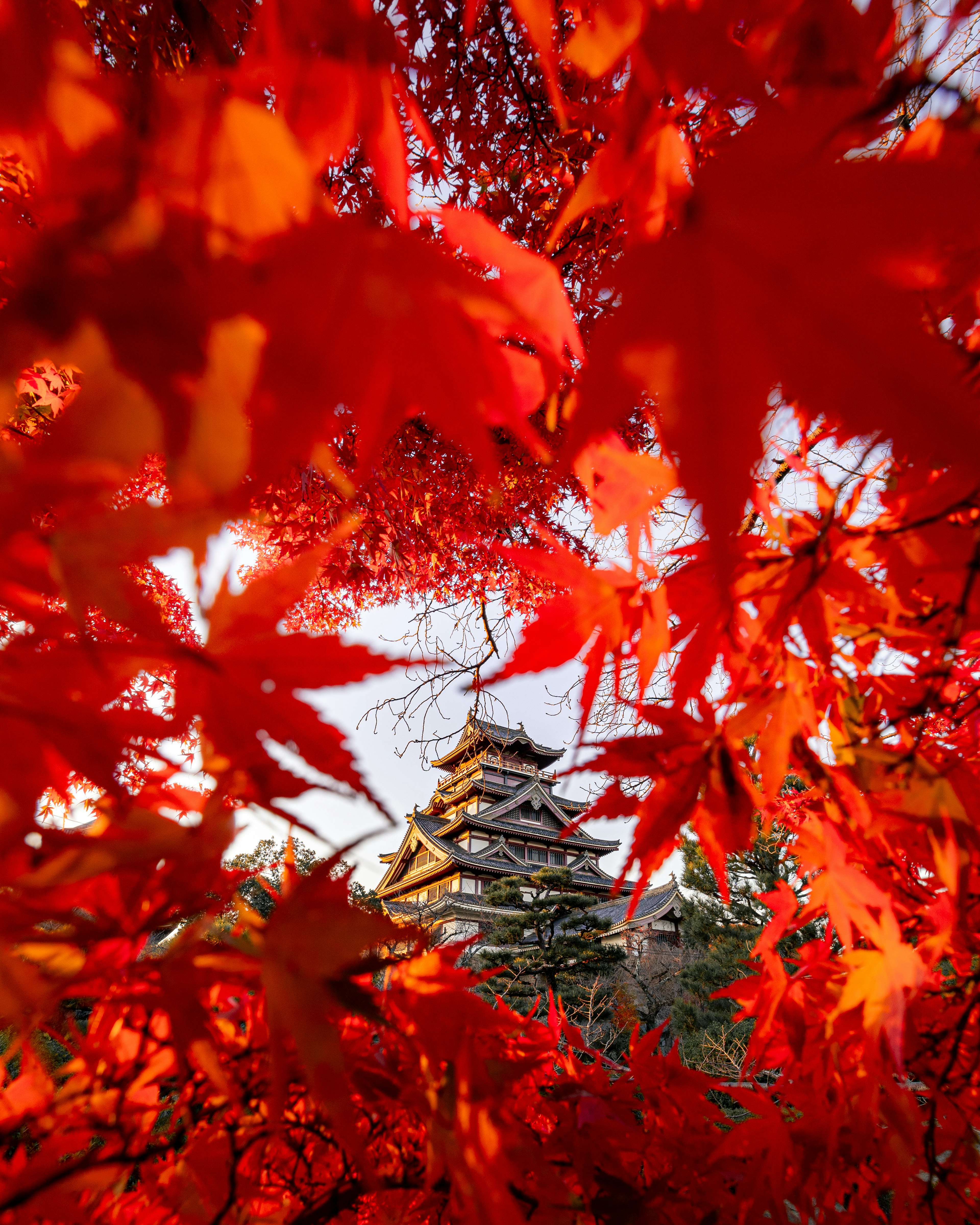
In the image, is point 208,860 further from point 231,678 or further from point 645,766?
point 645,766

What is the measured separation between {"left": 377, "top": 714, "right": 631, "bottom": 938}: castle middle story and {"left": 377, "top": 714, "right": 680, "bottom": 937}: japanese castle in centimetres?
3

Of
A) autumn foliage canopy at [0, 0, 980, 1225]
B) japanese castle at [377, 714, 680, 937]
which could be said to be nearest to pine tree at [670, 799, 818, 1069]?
japanese castle at [377, 714, 680, 937]

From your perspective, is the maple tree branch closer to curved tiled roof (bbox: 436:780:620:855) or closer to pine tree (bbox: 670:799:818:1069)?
pine tree (bbox: 670:799:818:1069)

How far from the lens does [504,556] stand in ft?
2.01

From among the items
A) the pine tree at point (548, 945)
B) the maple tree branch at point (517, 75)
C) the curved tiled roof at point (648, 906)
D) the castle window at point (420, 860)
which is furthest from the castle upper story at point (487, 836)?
the maple tree branch at point (517, 75)

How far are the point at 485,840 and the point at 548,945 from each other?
6.58m

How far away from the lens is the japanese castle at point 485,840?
42.9ft

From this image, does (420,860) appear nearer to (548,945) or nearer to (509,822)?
(509,822)

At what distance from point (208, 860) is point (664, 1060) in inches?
36.2

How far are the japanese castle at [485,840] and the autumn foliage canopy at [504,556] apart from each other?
11685 millimetres

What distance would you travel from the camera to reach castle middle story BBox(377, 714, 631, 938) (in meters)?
13.1

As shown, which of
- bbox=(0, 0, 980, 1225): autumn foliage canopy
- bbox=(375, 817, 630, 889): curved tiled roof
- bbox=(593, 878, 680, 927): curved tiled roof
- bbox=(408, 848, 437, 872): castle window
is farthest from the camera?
bbox=(408, 848, 437, 872): castle window

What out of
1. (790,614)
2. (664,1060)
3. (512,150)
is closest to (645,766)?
(790,614)

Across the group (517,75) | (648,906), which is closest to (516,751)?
(648,906)
